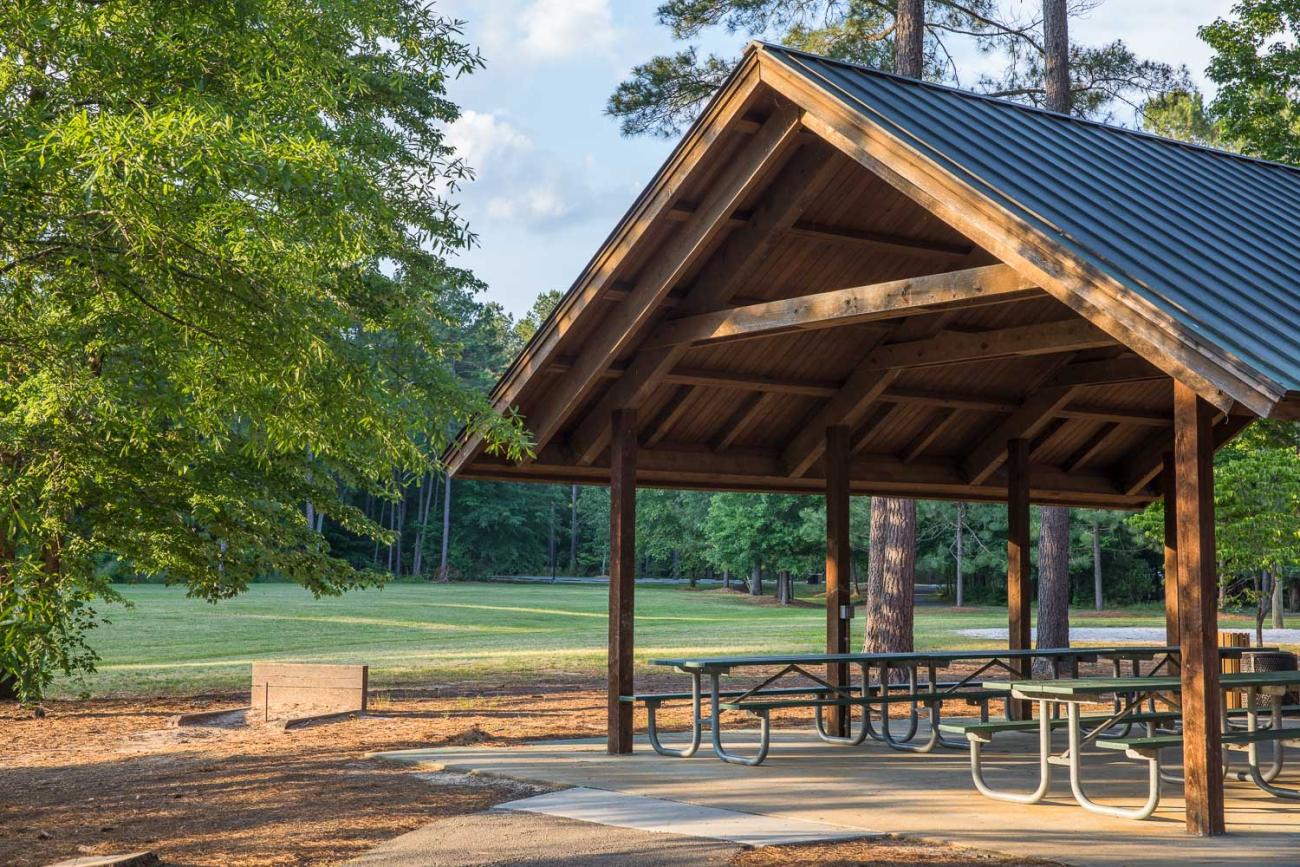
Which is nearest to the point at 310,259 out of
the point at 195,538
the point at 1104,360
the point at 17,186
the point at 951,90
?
the point at 17,186

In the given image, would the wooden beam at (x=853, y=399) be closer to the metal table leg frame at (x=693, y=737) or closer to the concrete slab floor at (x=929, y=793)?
the concrete slab floor at (x=929, y=793)

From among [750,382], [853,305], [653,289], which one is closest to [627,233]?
[653,289]

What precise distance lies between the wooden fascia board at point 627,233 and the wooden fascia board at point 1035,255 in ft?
1.00

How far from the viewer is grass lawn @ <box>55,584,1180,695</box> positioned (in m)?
22.1

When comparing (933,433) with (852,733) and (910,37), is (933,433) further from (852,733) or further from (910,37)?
(910,37)

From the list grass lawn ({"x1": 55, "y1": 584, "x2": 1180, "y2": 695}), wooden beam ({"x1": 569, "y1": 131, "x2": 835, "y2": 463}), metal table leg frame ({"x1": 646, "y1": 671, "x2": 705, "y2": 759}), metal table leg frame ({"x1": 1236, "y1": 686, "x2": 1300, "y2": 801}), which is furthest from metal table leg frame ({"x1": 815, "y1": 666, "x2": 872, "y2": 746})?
grass lawn ({"x1": 55, "y1": 584, "x2": 1180, "y2": 695})

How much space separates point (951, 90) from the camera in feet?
33.4

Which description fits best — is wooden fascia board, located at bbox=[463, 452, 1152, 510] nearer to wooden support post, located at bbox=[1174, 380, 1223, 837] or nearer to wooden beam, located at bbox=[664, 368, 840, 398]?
wooden beam, located at bbox=[664, 368, 840, 398]

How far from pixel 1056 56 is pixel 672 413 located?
31.4ft

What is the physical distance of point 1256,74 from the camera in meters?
19.2

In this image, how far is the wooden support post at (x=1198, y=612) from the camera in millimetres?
7133

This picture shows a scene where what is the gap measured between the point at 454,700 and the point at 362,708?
2313mm

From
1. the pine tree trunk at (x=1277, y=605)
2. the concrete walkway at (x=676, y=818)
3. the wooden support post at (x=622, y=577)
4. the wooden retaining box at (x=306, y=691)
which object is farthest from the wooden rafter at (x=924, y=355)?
the pine tree trunk at (x=1277, y=605)

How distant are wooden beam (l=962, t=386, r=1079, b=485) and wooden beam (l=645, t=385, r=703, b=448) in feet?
11.0
